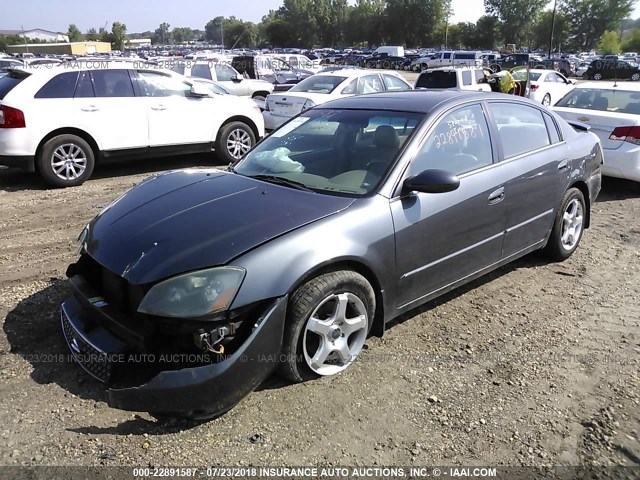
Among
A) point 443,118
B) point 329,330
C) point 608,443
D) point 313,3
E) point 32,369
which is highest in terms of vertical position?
point 313,3

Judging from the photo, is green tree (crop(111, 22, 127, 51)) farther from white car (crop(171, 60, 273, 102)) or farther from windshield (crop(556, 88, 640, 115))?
windshield (crop(556, 88, 640, 115))

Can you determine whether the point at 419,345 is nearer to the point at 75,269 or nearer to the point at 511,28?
the point at 75,269

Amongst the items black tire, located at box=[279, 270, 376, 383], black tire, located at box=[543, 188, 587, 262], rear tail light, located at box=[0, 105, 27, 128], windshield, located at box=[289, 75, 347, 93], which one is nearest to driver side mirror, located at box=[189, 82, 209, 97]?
rear tail light, located at box=[0, 105, 27, 128]

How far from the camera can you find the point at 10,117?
713 centimetres

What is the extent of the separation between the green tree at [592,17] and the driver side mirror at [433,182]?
9528 cm

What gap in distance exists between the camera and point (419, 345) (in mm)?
3682

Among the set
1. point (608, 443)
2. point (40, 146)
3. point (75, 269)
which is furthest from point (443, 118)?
point (40, 146)

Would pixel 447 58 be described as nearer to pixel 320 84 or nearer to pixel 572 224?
pixel 320 84

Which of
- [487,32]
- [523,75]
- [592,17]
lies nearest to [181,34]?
[487,32]

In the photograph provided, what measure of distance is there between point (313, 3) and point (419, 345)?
119979 mm

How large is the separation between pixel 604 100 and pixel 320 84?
568cm

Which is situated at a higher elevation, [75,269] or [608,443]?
[75,269]

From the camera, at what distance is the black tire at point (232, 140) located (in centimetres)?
913

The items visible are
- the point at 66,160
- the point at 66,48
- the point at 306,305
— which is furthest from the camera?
the point at 66,48
